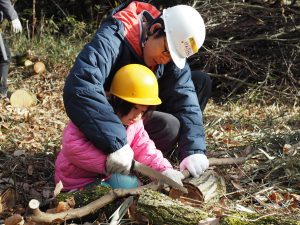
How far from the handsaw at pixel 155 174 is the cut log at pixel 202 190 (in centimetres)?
4

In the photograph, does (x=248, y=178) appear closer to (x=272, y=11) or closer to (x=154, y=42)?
(x=154, y=42)

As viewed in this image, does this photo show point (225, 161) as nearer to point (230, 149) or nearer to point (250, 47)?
point (230, 149)

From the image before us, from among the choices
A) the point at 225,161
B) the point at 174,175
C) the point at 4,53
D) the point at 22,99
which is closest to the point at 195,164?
the point at 174,175

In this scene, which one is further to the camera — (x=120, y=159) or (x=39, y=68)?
(x=39, y=68)

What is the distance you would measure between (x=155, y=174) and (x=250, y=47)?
3.82 m

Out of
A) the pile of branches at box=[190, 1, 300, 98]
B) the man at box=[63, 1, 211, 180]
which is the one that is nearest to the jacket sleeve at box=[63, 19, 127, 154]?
the man at box=[63, 1, 211, 180]

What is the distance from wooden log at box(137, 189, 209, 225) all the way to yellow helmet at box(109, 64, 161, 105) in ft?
2.16

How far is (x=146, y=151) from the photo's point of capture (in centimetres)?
346

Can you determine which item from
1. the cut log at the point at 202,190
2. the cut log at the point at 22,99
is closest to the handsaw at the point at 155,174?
the cut log at the point at 202,190

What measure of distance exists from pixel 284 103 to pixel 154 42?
318 centimetres

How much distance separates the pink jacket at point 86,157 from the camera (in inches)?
125

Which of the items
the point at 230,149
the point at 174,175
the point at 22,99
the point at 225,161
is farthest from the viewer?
the point at 22,99

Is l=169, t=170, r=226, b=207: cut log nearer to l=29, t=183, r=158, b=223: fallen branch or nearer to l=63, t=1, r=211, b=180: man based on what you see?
l=63, t=1, r=211, b=180: man

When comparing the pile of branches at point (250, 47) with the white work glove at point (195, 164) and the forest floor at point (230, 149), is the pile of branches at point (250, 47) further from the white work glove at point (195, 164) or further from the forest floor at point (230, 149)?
the white work glove at point (195, 164)
